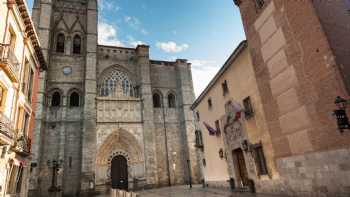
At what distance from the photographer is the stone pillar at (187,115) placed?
2353cm

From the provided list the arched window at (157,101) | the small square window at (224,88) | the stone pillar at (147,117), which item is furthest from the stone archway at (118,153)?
the small square window at (224,88)

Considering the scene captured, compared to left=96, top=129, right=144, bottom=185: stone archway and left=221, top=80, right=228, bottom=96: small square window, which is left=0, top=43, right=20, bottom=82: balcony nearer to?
left=221, top=80, right=228, bottom=96: small square window

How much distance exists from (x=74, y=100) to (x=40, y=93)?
303 centimetres

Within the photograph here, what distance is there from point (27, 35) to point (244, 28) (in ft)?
37.3

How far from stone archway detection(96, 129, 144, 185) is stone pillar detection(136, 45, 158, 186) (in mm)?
775

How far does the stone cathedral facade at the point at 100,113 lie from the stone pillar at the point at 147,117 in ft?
0.28

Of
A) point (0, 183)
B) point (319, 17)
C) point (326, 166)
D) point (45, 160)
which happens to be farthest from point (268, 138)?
point (45, 160)

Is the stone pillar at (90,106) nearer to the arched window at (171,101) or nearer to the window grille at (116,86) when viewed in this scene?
the window grille at (116,86)

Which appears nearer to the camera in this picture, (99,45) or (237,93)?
(237,93)

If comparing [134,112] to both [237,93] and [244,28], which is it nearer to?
[237,93]

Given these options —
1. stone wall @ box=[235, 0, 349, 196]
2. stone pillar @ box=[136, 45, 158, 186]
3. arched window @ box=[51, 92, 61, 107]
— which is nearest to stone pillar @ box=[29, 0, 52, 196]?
arched window @ box=[51, 92, 61, 107]

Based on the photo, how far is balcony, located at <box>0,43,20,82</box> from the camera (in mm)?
8438

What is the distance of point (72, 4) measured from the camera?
2584 cm

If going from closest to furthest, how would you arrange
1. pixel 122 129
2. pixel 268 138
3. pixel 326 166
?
pixel 326 166
pixel 268 138
pixel 122 129
